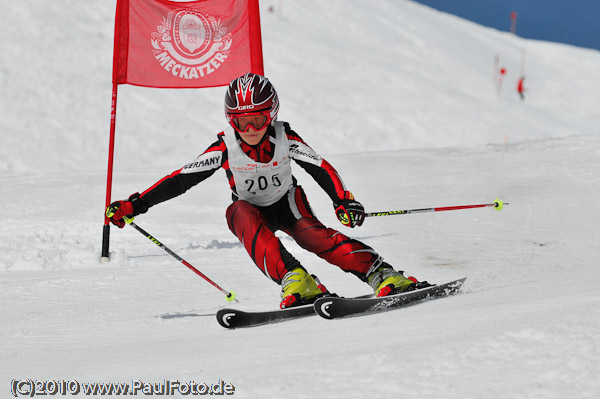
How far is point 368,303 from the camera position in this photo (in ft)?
11.5

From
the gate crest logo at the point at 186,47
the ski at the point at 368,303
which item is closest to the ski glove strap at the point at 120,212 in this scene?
the ski at the point at 368,303

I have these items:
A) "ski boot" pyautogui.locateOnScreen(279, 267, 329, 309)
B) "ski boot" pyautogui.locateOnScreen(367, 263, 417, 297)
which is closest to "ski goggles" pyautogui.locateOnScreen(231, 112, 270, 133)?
"ski boot" pyautogui.locateOnScreen(279, 267, 329, 309)

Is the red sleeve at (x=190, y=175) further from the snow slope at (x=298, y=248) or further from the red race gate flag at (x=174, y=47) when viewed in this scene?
the red race gate flag at (x=174, y=47)

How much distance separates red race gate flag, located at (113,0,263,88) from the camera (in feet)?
21.2

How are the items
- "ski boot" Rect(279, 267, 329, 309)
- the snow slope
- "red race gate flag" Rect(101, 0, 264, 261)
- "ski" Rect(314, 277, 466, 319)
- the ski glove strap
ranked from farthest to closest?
"red race gate flag" Rect(101, 0, 264, 261) → the ski glove strap → "ski boot" Rect(279, 267, 329, 309) → "ski" Rect(314, 277, 466, 319) → the snow slope

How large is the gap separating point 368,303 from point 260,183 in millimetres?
1175

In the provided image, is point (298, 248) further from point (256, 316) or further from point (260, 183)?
point (256, 316)

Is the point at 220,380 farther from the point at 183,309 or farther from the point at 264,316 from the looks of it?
the point at 183,309

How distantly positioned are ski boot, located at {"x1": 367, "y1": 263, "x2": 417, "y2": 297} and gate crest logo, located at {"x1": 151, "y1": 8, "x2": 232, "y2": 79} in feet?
11.5

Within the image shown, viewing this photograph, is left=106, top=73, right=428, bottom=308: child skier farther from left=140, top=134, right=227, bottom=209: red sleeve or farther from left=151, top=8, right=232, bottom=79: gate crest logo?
left=151, top=8, right=232, bottom=79: gate crest logo

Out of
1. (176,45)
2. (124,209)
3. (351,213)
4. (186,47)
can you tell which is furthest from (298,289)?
(176,45)

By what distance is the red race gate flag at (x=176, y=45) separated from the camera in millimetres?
6465

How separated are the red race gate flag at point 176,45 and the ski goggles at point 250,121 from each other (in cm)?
249

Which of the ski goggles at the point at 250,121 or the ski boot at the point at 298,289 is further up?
the ski goggles at the point at 250,121
